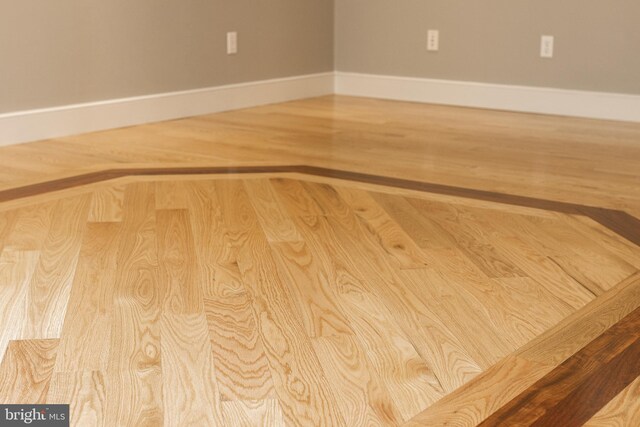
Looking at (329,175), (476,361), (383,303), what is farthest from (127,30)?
(476,361)

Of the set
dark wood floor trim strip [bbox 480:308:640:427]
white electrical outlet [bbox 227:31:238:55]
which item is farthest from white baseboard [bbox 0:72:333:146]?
dark wood floor trim strip [bbox 480:308:640:427]

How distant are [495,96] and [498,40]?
0.31 meters

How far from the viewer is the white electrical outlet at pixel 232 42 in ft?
16.0

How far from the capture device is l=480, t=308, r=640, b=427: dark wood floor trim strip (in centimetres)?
148

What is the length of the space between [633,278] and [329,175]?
138 centimetres

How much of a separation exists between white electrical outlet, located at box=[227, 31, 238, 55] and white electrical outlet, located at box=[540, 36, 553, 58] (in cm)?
165

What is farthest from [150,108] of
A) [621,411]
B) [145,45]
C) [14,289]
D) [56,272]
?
[621,411]

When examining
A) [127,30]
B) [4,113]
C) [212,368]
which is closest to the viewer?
[212,368]

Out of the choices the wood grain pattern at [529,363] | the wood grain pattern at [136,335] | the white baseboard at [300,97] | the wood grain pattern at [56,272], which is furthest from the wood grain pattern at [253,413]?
the white baseboard at [300,97]

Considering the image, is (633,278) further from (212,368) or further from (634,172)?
(634,172)

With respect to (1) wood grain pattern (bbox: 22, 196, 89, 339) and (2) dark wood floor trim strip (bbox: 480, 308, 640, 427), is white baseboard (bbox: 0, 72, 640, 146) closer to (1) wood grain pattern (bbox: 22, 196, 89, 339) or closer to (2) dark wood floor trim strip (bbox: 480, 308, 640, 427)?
(1) wood grain pattern (bbox: 22, 196, 89, 339)

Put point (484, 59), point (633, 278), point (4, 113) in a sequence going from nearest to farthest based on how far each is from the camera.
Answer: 1. point (633, 278)
2. point (4, 113)
3. point (484, 59)

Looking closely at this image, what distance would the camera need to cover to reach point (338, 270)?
2234 mm

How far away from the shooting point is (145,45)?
440 centimetres
